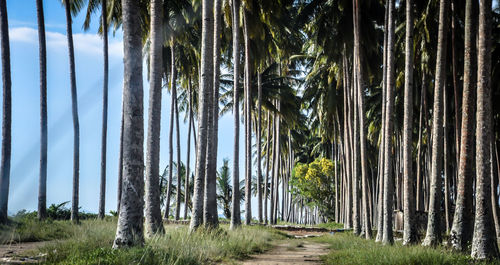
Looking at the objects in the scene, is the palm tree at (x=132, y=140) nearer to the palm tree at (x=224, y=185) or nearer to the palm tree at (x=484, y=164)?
the palm tree at (x=484, y=164)

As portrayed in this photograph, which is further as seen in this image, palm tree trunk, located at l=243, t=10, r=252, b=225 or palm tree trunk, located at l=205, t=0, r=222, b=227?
palm tree trunk, located at l=243, t=10, r=252, b=225

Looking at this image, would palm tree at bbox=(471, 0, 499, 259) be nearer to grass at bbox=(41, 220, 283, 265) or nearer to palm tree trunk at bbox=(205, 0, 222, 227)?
grass at bbox=(41, 220, 283, 265)

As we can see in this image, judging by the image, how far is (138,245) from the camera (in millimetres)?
7777

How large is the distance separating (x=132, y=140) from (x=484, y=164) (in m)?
7.90

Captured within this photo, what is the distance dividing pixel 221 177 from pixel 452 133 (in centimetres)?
2220

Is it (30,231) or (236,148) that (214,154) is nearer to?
(236,148)

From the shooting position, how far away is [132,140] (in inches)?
324

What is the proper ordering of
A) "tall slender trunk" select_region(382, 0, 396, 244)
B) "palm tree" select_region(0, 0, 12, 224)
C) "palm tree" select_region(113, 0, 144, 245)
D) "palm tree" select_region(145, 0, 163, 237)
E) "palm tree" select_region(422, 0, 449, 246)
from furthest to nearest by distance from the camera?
"palm tree" select_region(0, 0, 12, 224) < "tall slender trunk" select_region(382, 0, 396, 244) < "palm tree" select_region(422, 0, 449, 246) < "palm tree" select_region(145, 0, 163, 237) < "palm tree" select_region(113, 0, 144, 245)

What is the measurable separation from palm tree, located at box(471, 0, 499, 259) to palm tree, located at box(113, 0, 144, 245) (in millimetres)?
7439

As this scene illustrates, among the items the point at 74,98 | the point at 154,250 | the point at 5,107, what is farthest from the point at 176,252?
the point at 74,98

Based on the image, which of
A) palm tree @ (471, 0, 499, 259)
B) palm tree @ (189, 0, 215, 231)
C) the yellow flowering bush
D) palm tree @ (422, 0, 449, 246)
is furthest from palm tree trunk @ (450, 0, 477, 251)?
the yellow flowering bush

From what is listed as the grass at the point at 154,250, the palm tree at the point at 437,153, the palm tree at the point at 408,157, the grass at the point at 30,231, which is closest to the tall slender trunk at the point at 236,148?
the grass at the point at 154,250

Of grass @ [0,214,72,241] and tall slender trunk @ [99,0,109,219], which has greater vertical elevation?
tall slender trunk @ [99,0,109,219]

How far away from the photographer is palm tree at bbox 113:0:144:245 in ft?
26.1
